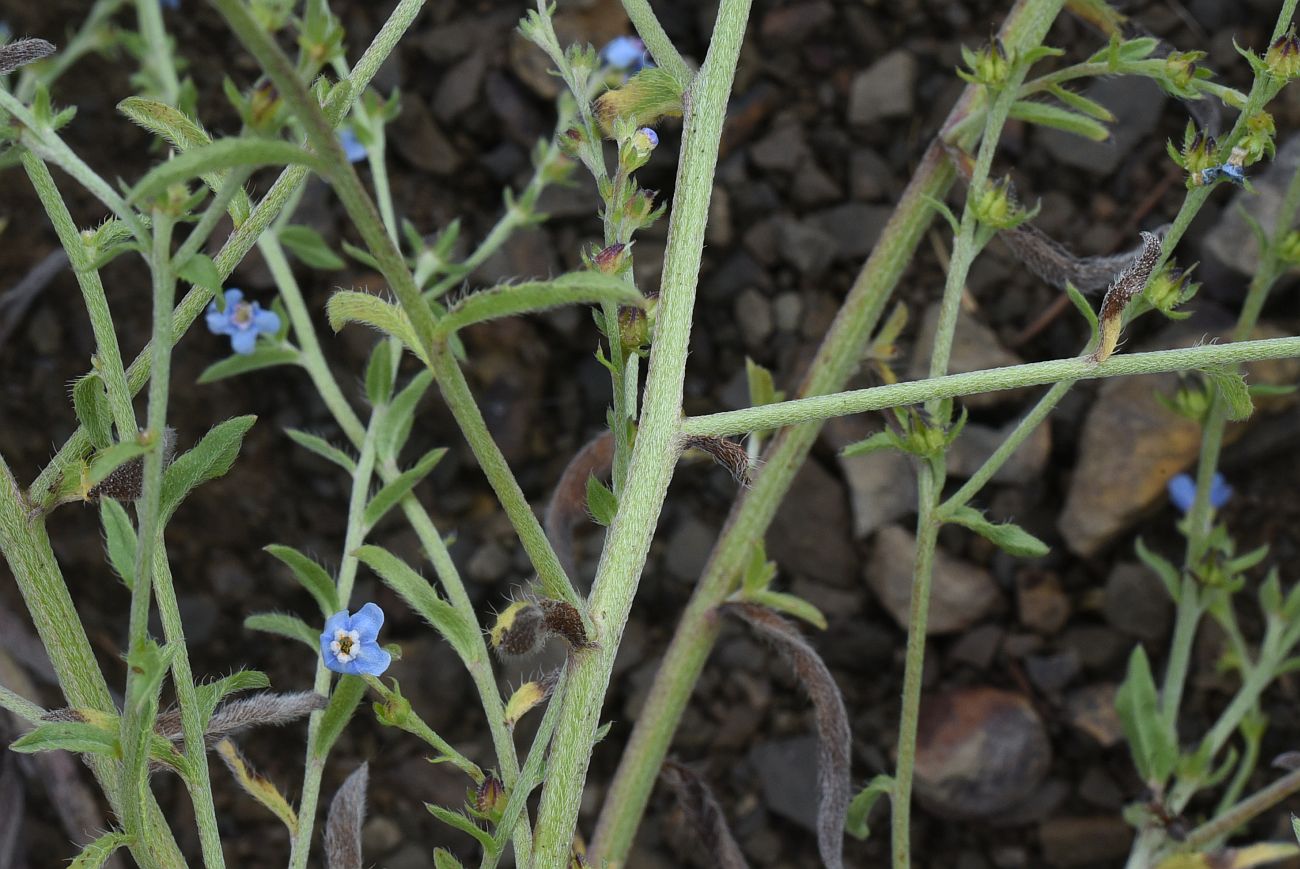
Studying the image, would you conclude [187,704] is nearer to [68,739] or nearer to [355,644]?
[68,739]

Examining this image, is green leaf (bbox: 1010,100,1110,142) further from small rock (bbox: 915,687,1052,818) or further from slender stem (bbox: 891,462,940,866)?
small rock (bbox: 915,687,1052,818)

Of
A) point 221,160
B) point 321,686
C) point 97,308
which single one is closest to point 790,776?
point 321,686

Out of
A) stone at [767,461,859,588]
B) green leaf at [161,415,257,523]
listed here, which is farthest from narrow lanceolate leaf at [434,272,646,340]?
stone at [767,461,859,588]

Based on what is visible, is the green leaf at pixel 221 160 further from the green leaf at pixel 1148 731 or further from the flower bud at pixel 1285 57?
the green leaf at pixel 1148 731

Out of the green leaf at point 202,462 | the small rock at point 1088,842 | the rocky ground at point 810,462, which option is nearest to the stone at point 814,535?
the rocky ground at point 810,462

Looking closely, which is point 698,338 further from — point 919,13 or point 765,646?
point 919,13
